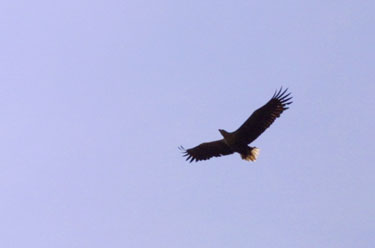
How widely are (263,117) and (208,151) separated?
2824 mm

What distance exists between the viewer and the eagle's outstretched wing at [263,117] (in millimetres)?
31188

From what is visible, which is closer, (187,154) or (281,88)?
(281,88)

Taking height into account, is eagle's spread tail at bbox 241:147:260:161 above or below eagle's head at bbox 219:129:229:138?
below

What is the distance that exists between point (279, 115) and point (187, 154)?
4063 mm

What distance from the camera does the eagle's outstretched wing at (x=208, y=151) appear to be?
32.8m

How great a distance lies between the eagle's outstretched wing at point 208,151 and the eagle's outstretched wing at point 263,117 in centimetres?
134

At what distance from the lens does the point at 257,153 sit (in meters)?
31.8

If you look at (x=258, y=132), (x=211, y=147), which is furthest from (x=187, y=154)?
(x=258, y=132)

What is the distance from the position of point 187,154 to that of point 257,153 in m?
2.92

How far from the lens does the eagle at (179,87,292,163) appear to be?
102 ft

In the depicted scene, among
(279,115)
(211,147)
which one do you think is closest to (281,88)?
(279,115)

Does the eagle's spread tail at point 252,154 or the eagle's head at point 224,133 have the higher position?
the eagle's head at point 224,133

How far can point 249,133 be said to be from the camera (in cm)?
3161

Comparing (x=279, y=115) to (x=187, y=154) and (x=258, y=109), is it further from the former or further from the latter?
(x=187, y=154)
